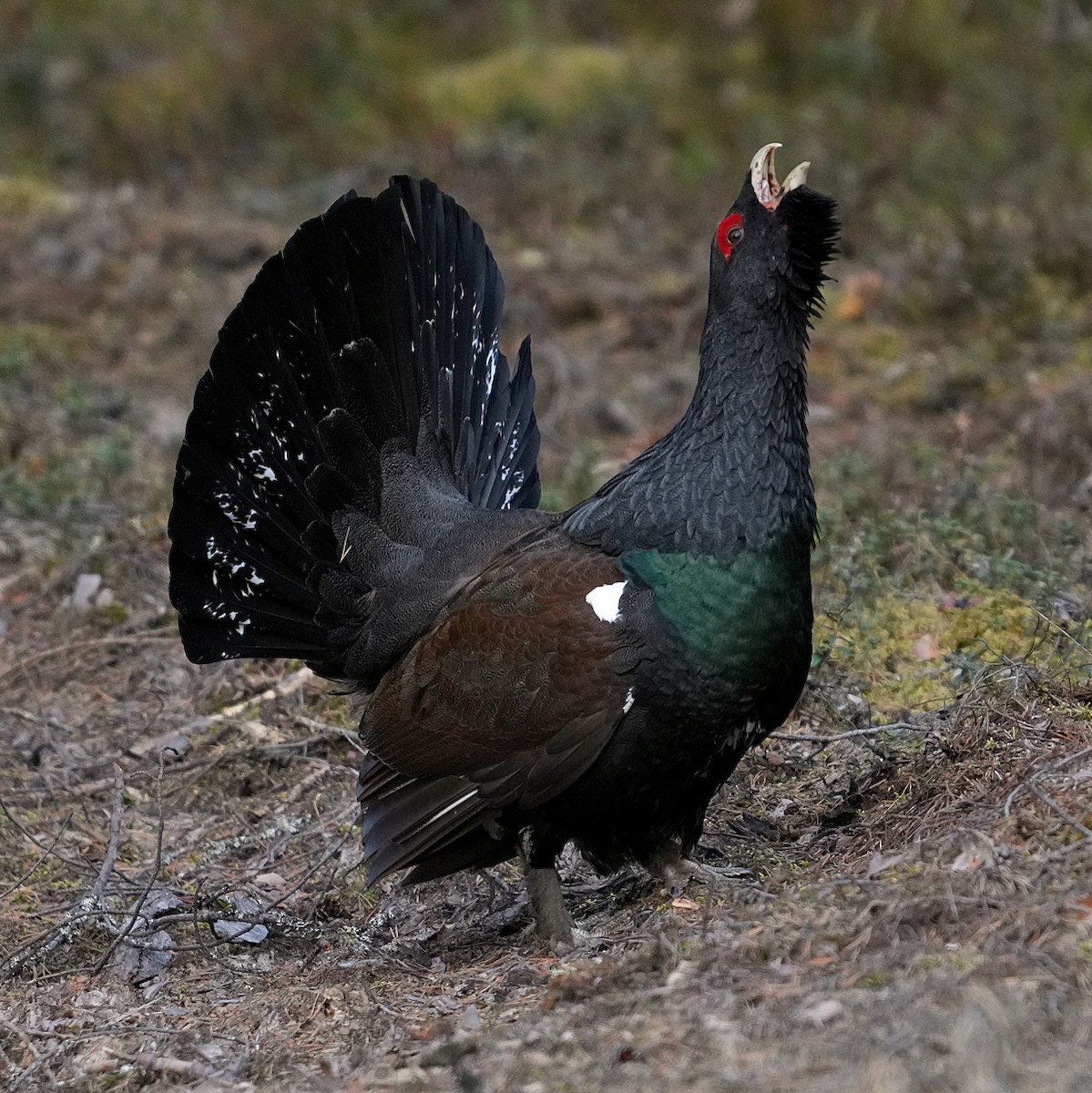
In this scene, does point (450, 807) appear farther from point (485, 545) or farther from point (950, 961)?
point (950, 961)

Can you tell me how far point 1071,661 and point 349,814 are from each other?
2733 millimetres

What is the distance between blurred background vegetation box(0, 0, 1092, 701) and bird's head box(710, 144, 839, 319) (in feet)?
6.69

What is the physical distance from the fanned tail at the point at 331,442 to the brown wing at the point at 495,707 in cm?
47

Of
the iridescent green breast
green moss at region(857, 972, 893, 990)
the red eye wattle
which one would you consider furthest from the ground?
the red eye wattle

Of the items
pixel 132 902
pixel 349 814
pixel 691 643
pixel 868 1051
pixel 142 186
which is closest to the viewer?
pixel 868 1051

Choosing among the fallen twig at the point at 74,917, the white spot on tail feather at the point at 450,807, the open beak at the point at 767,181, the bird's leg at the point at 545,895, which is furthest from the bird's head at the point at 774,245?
the fallen twig at the point at 74,917

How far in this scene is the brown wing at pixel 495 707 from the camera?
471 cm

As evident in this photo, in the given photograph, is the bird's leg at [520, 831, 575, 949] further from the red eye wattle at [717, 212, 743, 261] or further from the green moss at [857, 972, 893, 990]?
the red eye wattle at [717, 212, 743, 261]

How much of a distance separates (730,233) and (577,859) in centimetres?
238

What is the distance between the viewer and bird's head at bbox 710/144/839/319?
4852mm

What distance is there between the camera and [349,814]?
616 cm

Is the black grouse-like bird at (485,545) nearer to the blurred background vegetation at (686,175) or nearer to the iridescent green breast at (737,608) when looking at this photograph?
the iridescent green breast at (737,608)

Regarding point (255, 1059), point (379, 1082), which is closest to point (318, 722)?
point (255, 1059)

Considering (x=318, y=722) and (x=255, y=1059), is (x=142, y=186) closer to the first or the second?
(x=318, y=722)
